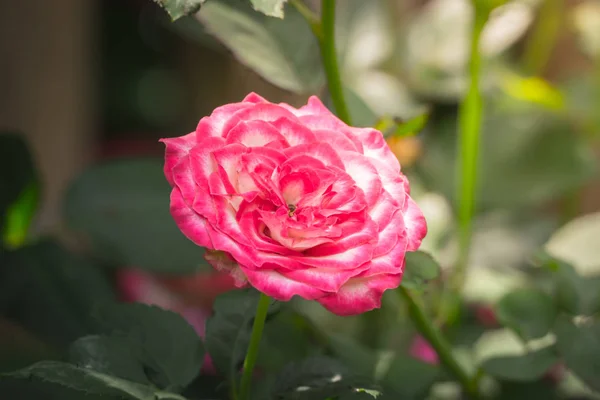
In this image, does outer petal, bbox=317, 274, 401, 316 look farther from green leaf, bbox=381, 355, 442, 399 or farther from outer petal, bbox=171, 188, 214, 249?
green leaf, bbox=381, 355, 442, 399

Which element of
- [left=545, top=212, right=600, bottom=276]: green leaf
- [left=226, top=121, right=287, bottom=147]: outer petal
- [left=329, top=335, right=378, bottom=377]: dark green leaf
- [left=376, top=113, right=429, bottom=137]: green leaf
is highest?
[left=226, top=121, right=287, bottom=147]: outer petal

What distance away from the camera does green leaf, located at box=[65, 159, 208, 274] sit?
0.64 m

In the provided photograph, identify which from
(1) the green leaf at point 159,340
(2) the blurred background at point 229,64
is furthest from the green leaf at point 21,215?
(1) the green leaf at point 159,340

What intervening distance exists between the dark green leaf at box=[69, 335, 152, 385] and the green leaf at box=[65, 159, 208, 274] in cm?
26

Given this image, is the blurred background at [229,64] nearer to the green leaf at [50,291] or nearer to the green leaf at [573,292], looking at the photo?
the green leaf at [50,291]

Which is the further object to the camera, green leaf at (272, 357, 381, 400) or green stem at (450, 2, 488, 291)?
green stem at (450, 2, 488, 291)

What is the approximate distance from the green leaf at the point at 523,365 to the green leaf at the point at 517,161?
42 centimetres

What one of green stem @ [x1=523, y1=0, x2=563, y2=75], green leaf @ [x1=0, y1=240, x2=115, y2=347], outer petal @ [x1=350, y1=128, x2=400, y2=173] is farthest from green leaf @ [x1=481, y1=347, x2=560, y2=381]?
green stem @ [x1=523, y1=0, x2=563, y2=75]

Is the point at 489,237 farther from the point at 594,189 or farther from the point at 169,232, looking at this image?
the point at 169,232

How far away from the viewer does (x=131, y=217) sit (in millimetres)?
676

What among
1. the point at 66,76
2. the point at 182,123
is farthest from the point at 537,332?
the point at 182,123

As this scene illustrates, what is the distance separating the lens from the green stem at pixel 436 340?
467mm

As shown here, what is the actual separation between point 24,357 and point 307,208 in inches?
16.2

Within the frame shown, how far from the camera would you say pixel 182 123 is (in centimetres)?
136
